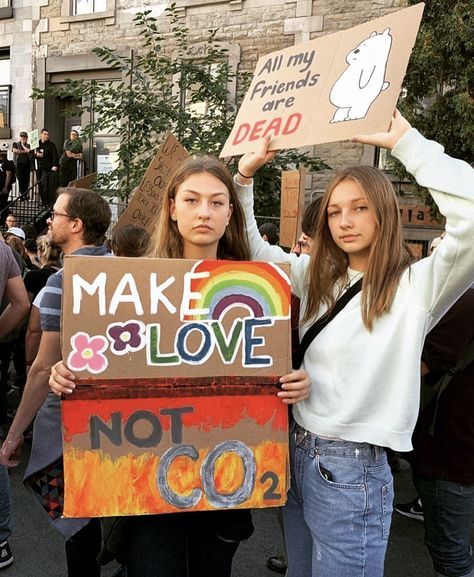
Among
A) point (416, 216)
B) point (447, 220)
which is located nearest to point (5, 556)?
point (447, 220)

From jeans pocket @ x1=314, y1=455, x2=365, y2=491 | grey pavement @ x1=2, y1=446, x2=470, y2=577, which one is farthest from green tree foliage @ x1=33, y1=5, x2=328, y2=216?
jeans pocket @ x1=314, y1=455, x2=365, y2=491

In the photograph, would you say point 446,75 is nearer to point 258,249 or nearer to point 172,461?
point 258,249

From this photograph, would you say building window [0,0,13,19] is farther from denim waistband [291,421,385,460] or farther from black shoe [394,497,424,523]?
denim waistband [291,421,385,460]

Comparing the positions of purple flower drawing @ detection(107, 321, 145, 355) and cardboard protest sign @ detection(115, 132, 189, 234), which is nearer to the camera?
purple flower drawing @ detection(107, 321, 145, 355)

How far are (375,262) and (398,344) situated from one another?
0.81 ft

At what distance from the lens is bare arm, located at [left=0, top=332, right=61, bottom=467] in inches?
83.7

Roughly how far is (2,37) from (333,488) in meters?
17.0

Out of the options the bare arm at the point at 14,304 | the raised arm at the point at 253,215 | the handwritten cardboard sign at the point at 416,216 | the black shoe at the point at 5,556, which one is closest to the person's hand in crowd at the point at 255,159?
the raised arm at the point at 253,215

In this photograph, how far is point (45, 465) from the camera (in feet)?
7.20

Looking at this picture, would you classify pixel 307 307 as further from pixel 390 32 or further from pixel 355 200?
pixel 390 32

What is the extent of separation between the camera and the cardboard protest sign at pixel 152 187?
11.9 ft

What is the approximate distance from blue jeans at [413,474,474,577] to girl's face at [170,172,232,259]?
1.36m

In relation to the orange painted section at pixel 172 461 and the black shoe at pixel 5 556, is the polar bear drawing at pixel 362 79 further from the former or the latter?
the black shoe at pixel 5 556

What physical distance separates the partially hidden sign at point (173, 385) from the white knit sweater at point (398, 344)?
5.8 inches
